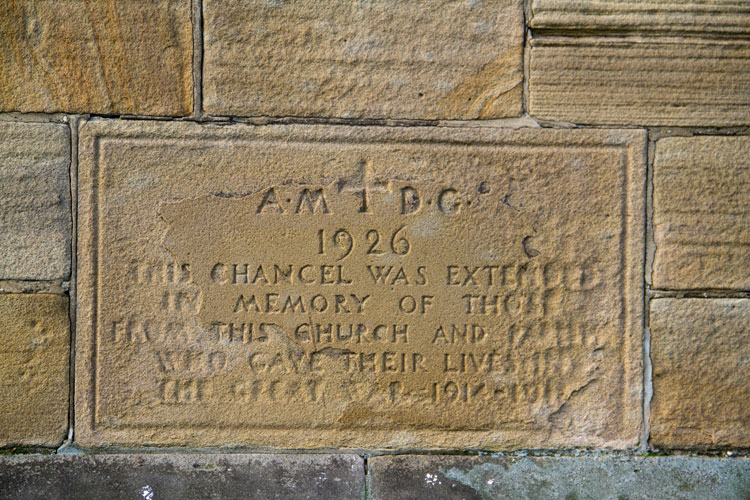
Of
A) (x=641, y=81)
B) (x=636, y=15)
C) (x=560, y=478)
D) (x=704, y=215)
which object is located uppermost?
(x=636, y=15)

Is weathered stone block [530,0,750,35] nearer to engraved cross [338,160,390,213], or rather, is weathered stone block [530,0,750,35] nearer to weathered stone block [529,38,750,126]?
weathered stone block [529,38,750,126]

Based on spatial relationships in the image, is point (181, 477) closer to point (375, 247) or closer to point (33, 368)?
point (33, 368)

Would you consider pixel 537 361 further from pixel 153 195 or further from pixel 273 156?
pixel 153 195

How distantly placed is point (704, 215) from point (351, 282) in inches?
46.8

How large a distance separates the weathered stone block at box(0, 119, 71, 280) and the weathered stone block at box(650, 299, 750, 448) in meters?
2.00

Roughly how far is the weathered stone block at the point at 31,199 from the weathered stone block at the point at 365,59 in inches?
21.0

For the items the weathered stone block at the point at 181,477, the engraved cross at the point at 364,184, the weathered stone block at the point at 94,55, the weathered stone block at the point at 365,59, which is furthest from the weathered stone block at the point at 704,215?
the weathered stone block at the point at 94,55

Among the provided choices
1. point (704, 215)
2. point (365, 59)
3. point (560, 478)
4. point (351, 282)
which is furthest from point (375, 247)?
point (704, 215)

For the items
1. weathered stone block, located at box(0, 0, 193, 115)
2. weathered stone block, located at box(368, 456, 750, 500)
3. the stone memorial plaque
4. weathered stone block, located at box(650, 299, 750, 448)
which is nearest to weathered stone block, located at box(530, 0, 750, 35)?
the stone memorial plaque

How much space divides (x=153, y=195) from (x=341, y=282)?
68cm

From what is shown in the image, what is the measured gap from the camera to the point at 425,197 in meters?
1.93

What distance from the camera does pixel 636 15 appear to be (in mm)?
1897

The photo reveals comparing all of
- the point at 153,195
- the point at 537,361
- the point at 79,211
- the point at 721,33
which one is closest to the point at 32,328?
the point at 79,211

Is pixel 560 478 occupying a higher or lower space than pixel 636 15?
lower
